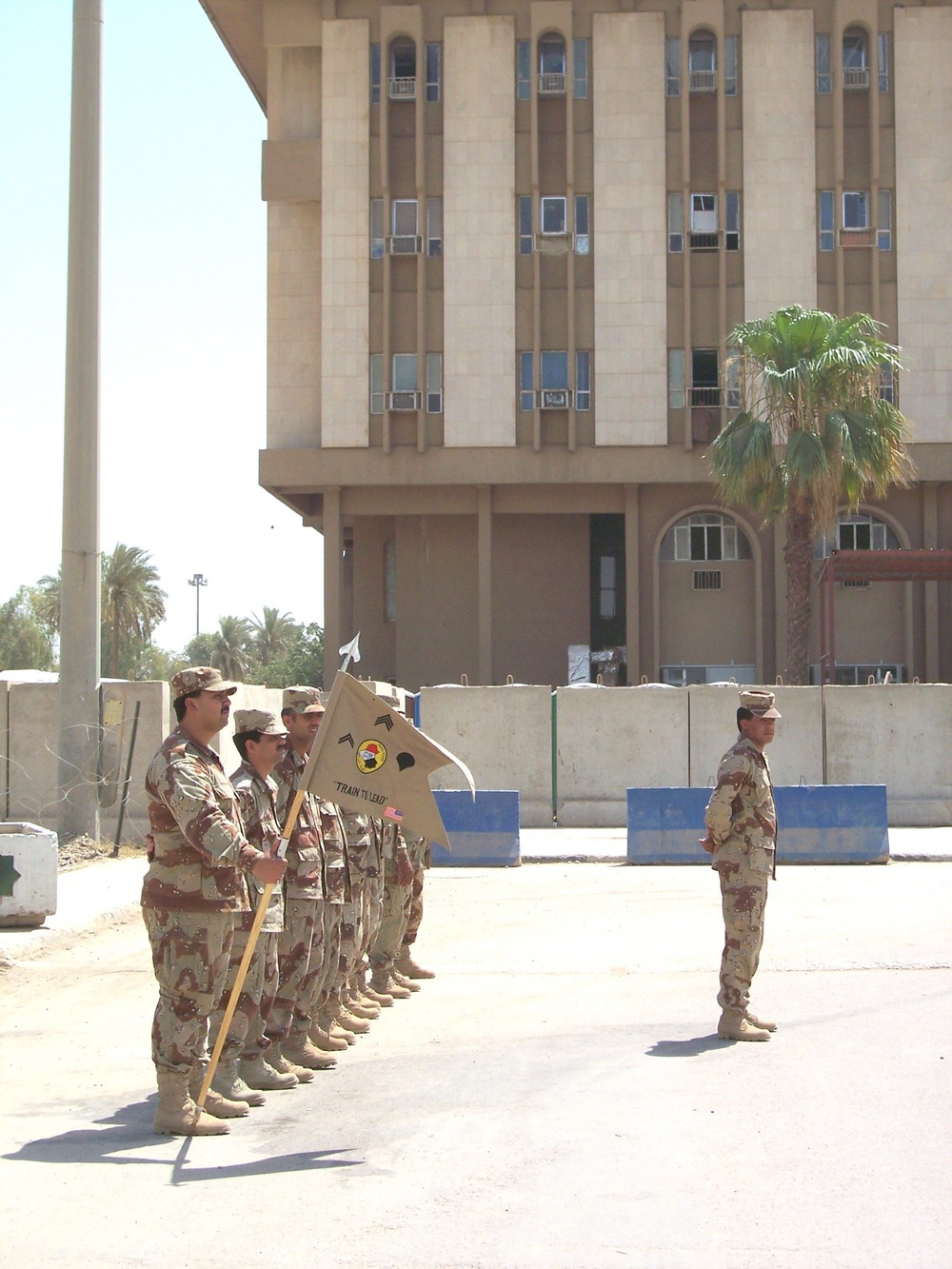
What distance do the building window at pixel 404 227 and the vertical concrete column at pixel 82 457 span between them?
23578mm

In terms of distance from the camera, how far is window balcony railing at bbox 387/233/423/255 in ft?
134

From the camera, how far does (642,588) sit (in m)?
42.1

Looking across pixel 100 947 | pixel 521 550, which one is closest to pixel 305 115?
pixel 521 550

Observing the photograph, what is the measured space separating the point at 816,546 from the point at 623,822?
2063cm

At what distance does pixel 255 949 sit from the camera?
6918 millimetres

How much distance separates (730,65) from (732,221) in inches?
174

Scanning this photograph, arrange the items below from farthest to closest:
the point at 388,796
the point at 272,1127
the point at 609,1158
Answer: the point at 388,796, the point at 272,1127, the point at 609,1158

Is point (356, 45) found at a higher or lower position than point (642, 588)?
higher

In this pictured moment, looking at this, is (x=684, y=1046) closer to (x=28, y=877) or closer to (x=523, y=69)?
(x=28, y=877)

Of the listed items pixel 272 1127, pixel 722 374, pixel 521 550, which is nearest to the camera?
pixel 272 1127

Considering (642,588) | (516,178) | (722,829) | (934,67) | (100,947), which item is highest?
(934,67)

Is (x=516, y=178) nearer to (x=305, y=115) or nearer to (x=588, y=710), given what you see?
(x=305, y=115)

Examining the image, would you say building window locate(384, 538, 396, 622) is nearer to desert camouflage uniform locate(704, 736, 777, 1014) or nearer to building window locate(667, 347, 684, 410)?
building window locate(667, 347, 684, 410)

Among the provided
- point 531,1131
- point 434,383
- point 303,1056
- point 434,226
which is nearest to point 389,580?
point 434,383
